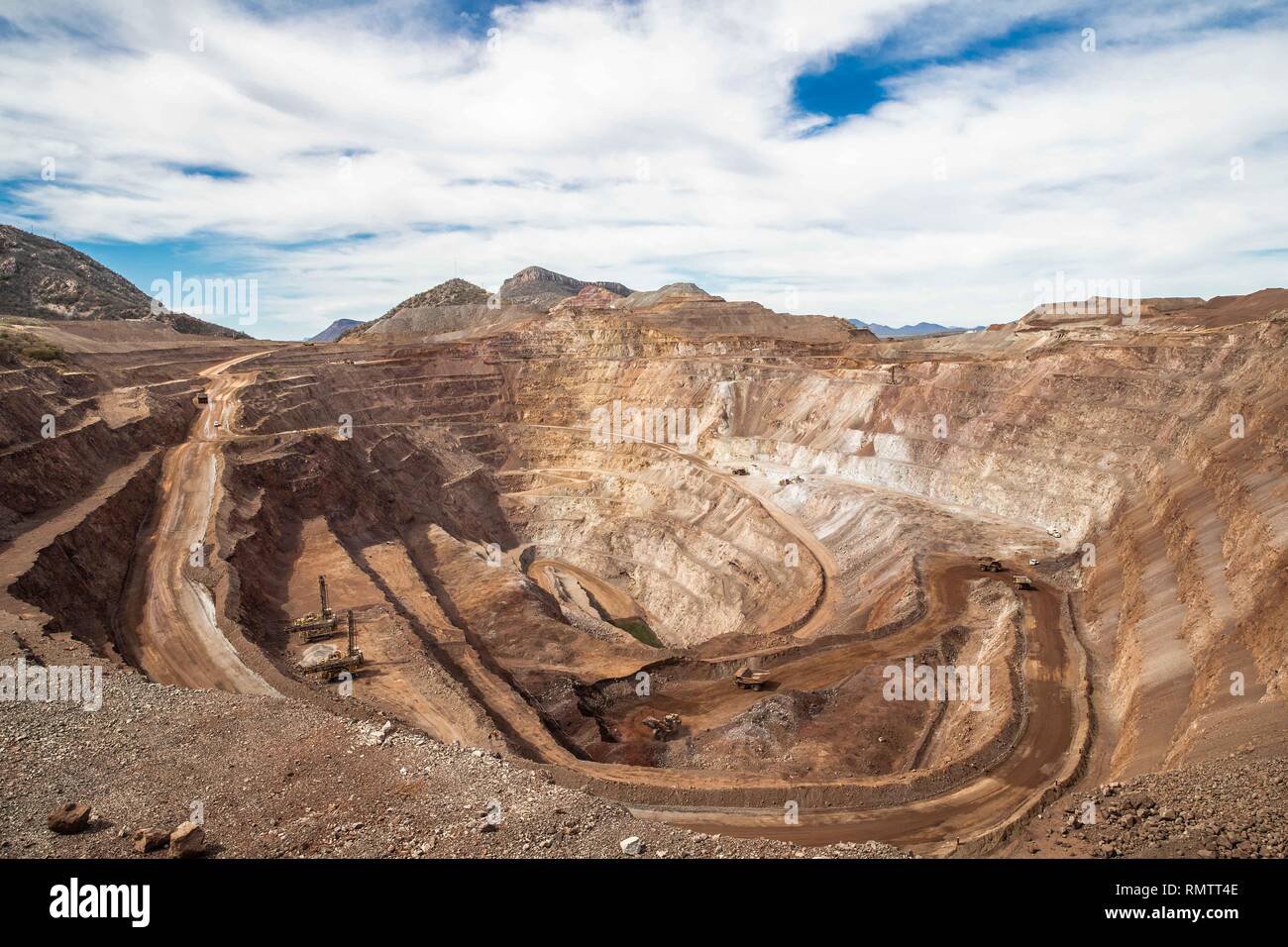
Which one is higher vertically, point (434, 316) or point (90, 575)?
point (434, 316)

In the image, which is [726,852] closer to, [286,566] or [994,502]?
[286,566]

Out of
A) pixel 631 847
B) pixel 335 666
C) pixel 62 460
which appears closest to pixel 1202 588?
pixel 631 847

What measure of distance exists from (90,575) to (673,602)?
3851cm

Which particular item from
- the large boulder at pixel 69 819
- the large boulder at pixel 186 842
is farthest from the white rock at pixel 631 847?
the large boulder at pixel 69 819

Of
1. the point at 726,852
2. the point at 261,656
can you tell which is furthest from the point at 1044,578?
the point at 261,656

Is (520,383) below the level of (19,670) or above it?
above

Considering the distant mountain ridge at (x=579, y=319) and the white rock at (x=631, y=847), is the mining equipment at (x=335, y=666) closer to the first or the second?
the white rock at (x=631, y=847)

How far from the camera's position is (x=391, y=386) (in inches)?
3359

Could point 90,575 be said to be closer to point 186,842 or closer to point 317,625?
point 317,625

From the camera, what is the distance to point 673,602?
5722cm

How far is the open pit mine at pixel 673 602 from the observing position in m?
16.2

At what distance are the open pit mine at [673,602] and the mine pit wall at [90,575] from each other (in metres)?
0.19

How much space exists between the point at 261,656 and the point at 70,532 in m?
14.7

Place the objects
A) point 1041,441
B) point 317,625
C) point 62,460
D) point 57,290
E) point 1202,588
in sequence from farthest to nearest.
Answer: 1. point 57,290
2. point 1041,441
3. point 62,460
4. point 317,625
5. point 1202,588
